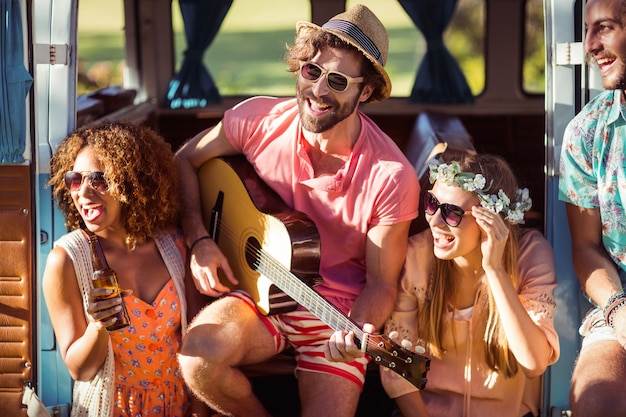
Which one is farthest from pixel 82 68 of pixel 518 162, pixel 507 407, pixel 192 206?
pixel 507 407

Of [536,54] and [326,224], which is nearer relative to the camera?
[326,224]

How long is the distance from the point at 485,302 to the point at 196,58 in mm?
3679

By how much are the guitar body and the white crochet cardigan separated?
0.88 feet

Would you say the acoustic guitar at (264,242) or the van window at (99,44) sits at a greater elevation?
the van window at (99,44)

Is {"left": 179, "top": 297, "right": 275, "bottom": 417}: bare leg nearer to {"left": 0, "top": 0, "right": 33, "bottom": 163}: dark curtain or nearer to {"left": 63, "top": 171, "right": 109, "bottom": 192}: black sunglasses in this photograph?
{"left": 63, "top": 171, "right": 109, "bottom": 192}: black sunglasses

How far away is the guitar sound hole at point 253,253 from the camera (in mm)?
3516

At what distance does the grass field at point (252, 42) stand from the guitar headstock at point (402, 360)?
38.9ft

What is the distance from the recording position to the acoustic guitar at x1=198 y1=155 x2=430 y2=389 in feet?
10.5

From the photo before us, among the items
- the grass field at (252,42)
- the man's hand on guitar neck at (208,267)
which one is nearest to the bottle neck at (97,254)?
the man's hand on guitar neck at (208,267)

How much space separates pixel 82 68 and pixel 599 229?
1160cm

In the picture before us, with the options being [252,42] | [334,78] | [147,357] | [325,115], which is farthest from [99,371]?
[252,42]

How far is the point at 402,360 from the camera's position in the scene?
2.83m

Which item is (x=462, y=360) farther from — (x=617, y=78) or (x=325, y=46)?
(x=325, y=46)

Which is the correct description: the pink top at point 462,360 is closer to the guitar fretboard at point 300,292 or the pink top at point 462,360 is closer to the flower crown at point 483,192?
the flower crown at point 483,192
